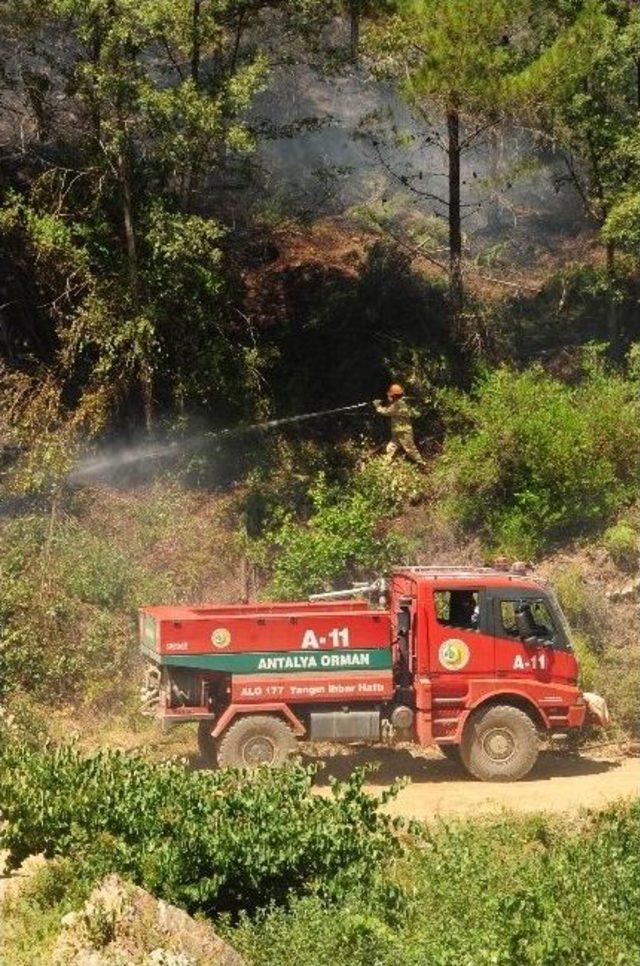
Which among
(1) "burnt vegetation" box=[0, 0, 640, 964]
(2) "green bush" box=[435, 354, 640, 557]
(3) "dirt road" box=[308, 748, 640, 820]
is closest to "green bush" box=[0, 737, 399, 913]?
(3) "dirt road" box=[308, 748, 640, 820]

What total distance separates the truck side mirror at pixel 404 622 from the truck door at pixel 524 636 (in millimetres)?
953

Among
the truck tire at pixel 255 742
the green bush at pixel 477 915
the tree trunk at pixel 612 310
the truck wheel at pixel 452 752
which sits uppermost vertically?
the tree trunk at pixel 612 310

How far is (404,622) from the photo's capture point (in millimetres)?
17000

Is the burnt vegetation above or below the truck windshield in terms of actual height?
A: above

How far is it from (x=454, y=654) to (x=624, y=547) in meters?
5.75

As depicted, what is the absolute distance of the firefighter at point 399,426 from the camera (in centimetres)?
2398

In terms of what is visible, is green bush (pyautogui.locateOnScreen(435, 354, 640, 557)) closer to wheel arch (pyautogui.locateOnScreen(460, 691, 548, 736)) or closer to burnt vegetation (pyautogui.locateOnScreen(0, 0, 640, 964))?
burnt vegetation (pyautogui.locateOnScreen(0, 0, 640, 964))

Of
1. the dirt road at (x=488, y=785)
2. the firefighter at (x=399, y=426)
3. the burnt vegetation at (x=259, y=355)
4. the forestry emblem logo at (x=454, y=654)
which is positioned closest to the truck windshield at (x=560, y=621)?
the forestry emblem logo at (x=454, y=654)

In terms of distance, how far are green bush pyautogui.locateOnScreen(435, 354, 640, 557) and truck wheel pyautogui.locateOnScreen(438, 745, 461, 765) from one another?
4.62 m

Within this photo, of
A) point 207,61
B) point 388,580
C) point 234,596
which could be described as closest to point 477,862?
point 388,580

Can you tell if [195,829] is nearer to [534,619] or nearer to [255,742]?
[255,742]

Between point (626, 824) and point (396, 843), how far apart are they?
2.11m

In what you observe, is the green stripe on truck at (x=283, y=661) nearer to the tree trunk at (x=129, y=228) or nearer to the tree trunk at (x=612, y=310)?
the tree trunk at (x=129, y=228)

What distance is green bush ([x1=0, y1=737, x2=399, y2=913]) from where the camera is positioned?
11750 mm
